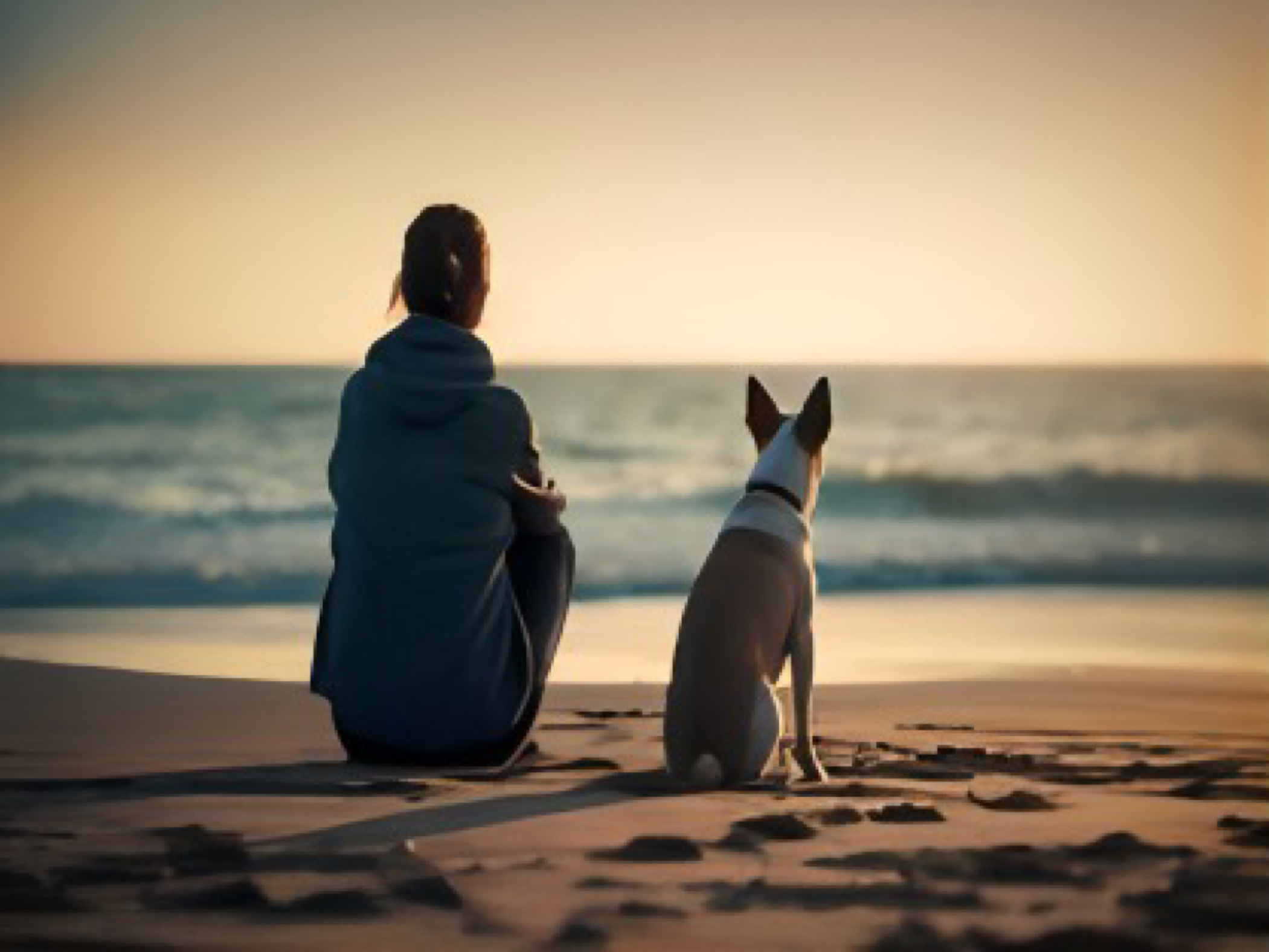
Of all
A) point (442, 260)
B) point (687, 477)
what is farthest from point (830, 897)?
point (687, 477)

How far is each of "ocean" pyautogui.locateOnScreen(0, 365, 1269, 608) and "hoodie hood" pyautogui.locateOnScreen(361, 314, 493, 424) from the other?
6.75 metres

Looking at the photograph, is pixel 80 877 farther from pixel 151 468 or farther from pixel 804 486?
pixel 151 468

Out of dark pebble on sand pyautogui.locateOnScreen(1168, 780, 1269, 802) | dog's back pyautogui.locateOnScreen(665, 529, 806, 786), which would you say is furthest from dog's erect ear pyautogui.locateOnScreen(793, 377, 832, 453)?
dark pebble on sand pyautogui.locateOnScreen(1168, 780, 1269, 802)

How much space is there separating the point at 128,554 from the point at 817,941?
42.8 ft

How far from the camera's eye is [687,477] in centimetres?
2348

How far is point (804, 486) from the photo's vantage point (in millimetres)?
5824

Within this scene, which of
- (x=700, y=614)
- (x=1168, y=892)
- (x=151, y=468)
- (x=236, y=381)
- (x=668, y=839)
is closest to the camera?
(x=1168, y=892)

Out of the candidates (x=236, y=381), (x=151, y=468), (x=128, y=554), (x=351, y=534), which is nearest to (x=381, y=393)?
(x=351, y=534)

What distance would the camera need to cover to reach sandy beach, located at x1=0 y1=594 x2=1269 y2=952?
13.5 feet

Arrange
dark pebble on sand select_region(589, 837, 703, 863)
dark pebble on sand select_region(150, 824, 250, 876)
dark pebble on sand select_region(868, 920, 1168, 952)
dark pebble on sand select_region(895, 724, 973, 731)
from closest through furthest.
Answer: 1. dark pebble on sand select_region(868, 920, 1168, 952)
2. dark pebble on sand select_region(150, 824, 250, 876)
3. dark pebble on sand select_region(589, 837, 703, 863)
4. dark pebble on sand select_region(895, 724, 973, 731)

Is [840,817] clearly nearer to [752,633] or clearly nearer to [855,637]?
[752,633]

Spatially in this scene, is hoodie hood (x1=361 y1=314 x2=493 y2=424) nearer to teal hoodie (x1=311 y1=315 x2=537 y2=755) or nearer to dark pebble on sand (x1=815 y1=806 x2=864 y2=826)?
teal hoodie (x1=311 y1=315 x2=537 y2=755)

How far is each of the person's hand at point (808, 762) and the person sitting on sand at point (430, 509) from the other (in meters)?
0.78

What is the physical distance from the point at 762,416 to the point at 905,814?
124cm
